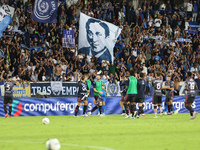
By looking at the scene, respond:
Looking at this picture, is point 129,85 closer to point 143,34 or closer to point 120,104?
point 120,104

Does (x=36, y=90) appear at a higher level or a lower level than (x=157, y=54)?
lower

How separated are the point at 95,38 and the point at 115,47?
5.04 meters

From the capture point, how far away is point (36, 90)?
81.7ft

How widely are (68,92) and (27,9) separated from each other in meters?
7.31

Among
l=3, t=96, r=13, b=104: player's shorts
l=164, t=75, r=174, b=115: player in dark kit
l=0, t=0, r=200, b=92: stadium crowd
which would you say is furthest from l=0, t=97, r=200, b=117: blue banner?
l=164, t=75, r=174, b=115: player in dark kit

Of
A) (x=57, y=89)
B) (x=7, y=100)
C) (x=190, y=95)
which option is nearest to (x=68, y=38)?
(x=57, y=89)

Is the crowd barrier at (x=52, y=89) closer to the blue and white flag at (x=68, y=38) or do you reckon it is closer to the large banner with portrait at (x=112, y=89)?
the large banner with portrait at (x=112, y=89)

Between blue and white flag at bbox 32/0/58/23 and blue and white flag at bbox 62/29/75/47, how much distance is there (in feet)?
4.22

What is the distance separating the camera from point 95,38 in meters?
26.2

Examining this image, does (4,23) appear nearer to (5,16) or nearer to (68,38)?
(5,16)

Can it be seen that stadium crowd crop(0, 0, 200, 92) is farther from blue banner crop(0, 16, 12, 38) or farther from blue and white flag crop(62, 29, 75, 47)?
blue banner crop(0, 16, 12, 38)

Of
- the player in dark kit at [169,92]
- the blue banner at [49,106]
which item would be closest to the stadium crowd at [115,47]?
the blue banner at [49,106]

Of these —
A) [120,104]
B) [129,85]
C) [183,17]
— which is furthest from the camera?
[183,17]

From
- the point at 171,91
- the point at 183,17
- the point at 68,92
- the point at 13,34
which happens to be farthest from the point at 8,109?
the point at 183,17
